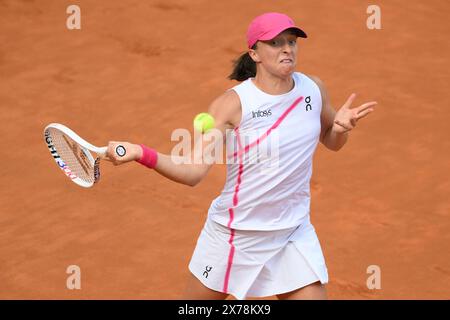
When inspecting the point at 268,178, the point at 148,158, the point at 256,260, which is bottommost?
the point at 256,260

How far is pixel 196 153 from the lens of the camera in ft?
Answer: 18.3

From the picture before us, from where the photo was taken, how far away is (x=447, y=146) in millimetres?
9977

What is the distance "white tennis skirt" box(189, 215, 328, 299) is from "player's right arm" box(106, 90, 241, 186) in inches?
17.9

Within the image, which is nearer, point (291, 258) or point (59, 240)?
point (291, 258)

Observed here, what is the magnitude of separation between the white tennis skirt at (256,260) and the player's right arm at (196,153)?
45cm

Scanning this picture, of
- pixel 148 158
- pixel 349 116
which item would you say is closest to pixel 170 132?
pixel 349 116

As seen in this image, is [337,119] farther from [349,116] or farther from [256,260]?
[256,260]

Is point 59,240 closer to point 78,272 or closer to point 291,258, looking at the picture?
point 78,272

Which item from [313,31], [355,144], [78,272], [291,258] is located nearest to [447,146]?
[355,144]

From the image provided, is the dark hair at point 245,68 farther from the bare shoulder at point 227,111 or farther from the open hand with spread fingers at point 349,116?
the open hand with spread fingers at point 349,116

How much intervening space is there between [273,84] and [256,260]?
90 centimetres

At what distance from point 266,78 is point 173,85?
18.3 ft

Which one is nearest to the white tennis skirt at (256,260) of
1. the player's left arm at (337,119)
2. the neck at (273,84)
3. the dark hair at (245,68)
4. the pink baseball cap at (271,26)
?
the player's left arm at (337,119)

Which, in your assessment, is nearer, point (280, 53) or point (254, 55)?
point (280, 53)
